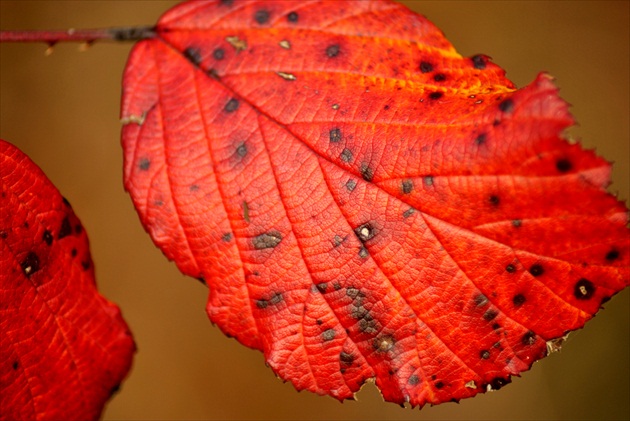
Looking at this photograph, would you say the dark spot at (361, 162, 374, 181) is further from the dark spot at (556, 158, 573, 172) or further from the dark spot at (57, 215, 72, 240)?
the dark spot at (57, 215, 72, 240)

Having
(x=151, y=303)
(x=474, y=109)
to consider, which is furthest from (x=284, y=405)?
(x=474, y=109)

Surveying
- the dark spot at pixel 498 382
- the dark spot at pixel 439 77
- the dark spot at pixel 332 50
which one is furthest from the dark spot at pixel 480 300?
the dark spot at pixel 332 50

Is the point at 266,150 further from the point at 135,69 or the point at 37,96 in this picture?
the point at 37,96

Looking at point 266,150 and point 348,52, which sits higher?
point 348,52

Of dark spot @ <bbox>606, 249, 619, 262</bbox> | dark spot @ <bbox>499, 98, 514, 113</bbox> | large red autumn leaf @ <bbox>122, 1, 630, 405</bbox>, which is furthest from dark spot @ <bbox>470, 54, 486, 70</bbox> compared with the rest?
dark spot @ <bbox>606, 249, 619, 262</bbox>

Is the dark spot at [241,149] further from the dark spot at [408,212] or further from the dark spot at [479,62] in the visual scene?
the dark spot at [479,62]

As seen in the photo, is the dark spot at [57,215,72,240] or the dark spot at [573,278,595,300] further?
the dark spot at [57,215,72,240]

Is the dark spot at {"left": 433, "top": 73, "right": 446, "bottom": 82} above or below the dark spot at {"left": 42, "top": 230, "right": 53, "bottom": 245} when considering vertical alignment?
above
